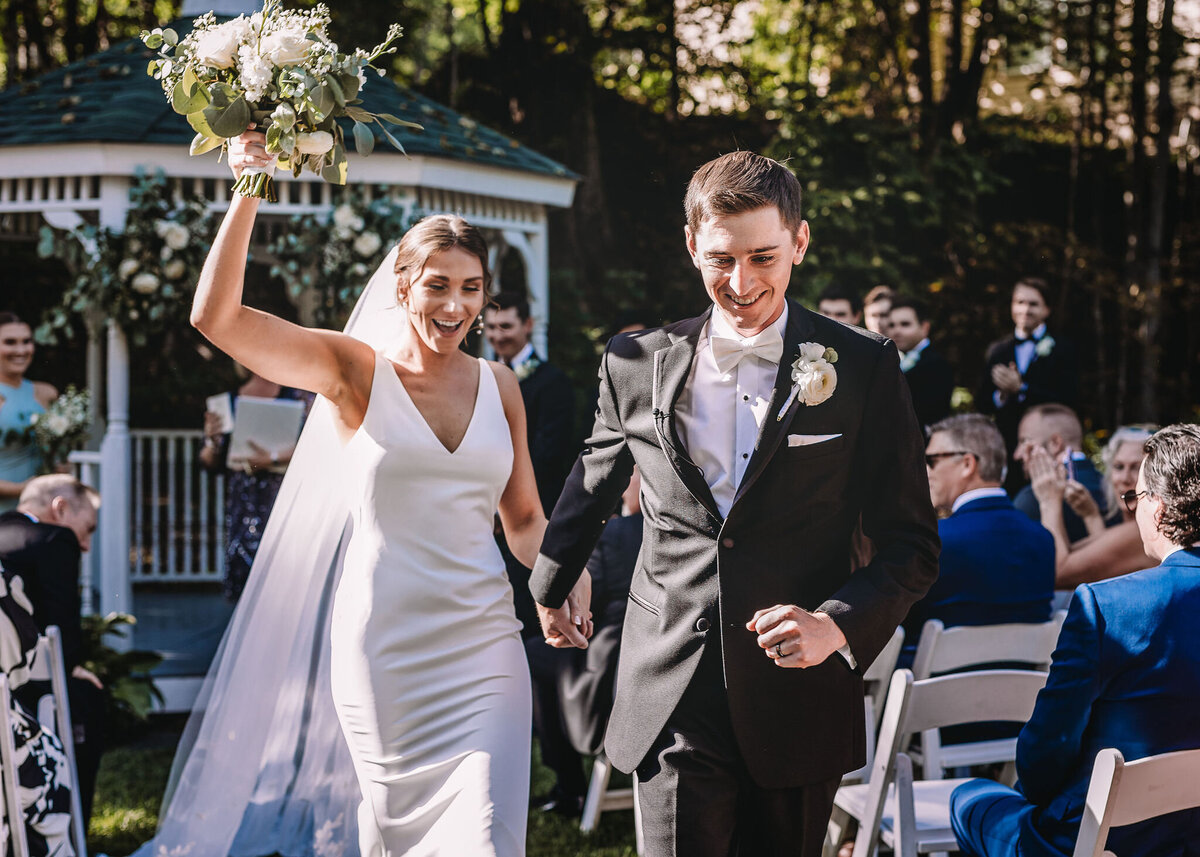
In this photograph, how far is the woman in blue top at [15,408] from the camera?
6785mm

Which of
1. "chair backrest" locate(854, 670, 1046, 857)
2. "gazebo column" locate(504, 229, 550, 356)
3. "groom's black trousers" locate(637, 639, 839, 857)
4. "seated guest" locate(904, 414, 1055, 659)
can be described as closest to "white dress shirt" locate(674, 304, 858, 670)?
"groom's black trousers" locate(637, 639, 839, 857)

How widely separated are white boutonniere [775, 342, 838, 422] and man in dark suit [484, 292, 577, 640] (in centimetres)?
391

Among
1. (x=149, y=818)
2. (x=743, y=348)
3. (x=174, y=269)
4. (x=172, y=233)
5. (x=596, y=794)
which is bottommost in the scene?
(x=149, y=818)

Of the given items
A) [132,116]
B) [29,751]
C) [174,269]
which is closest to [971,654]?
[29,751]

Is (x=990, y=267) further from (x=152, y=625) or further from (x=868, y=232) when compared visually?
(x=152, y=625)

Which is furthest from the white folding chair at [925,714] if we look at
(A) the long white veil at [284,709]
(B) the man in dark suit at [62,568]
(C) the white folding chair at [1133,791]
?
(B) the man in dark suit at [62,568]

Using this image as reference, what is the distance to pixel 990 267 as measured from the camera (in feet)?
47.9

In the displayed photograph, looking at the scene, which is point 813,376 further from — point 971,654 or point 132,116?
point 132,116

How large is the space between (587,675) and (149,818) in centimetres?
217

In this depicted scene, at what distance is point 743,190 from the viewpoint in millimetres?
2490

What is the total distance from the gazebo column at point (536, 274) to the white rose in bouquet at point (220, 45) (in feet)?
20.6

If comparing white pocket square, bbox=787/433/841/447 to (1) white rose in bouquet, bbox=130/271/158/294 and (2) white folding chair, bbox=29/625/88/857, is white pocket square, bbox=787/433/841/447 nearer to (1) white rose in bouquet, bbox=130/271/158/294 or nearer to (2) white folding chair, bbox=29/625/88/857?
(2) white folding chair, bbox=29/625/88/857

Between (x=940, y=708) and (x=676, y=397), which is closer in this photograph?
(x=676, y=397)

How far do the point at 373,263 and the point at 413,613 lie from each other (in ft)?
15.8
